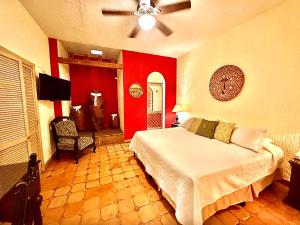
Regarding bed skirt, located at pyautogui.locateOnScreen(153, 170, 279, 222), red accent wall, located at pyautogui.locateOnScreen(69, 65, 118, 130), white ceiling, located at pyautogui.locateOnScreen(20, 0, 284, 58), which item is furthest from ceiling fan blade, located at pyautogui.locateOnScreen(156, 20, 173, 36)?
red accent wall, located at pyautogui.locateOnScreen(69, 65, 118, 130)

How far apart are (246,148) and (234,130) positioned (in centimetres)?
43

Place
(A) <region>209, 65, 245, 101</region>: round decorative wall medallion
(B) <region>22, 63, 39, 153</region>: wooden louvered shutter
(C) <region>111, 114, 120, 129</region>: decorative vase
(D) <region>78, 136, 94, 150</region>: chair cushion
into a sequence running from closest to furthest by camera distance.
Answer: (B) <region>22, 63, 39, 153</region>: wooden louvered shutter → (A) <region>209, 65, 245, 101</region>: round decorative wall medallion → (D) <region>78, 136, 94, 150</region>: chair cushion → (C) <region>111, 114, 120, 129</region>: decorative vase

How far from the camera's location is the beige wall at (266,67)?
2.00 m

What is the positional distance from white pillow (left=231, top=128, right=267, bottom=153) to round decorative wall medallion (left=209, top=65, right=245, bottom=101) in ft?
2.81

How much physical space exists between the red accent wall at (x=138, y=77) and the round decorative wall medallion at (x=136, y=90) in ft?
0.30

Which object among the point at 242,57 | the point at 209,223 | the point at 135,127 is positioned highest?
the point at 242,57

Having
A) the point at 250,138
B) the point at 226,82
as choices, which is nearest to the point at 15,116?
the point at 250,138

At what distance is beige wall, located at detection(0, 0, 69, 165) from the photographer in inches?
67.9

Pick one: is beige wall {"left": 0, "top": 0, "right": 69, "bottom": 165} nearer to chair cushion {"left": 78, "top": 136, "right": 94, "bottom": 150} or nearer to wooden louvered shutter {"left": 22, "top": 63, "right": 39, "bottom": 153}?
wooden louvered shutter {"left": 22, "top": 63, "right": 39, "bottom": 153}

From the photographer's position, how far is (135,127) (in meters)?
4.39

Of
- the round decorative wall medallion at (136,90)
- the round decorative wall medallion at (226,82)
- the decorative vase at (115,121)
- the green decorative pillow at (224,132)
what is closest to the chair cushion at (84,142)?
the decorative vase at (115,121)

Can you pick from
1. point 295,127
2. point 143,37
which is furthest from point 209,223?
point 143,37

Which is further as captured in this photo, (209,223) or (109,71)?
(109,71)

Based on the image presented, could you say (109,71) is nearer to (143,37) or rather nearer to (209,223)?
(143,37)
